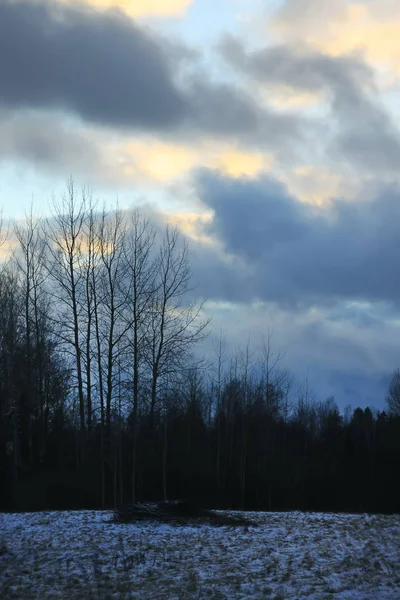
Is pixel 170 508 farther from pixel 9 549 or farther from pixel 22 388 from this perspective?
pixel 22 388

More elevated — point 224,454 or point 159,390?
point 159,390

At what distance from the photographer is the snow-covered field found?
391 inches

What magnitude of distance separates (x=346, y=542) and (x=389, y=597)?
5.79 m

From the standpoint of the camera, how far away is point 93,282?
90.8 feet

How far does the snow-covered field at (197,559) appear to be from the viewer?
9930mm

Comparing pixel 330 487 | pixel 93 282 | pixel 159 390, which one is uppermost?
pixel 93 282

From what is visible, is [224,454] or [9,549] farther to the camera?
[224,454]

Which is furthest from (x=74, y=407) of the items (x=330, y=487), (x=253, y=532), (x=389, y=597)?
(x=389, y=597)

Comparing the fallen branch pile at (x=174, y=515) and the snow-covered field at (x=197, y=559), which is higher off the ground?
the fallen branch pile at (x=174, y=515)

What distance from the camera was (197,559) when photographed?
1279 cm

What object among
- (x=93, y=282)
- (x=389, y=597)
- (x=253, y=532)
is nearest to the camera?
(x=389, y=597)

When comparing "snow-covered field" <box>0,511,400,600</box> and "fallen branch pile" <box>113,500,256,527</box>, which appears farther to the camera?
"fallen branch pile" <box>113,500,256,527</box>

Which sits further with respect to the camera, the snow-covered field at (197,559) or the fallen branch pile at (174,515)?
the fallen branch pile at (174,515)

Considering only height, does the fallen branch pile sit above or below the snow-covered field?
above
